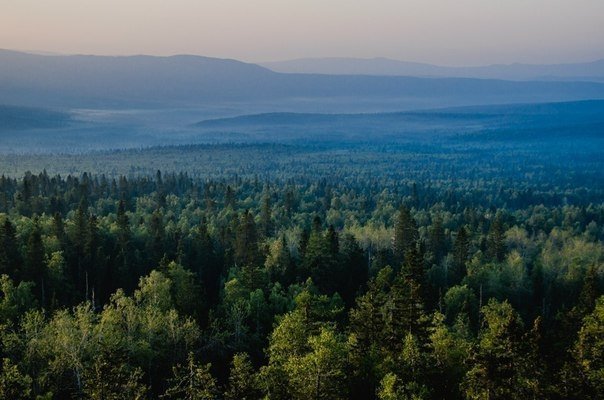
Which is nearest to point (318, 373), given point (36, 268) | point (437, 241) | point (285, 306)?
point (285, 306)

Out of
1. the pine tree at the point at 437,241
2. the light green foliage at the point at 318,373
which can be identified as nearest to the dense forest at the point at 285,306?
the light green foliage at the point at 318,373

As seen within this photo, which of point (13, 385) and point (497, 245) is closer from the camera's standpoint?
point (13, 385)

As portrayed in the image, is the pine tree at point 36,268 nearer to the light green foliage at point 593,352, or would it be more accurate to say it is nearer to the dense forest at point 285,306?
the dense forest at point 285,306

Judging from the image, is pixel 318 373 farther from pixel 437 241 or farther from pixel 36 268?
pixel 437 241

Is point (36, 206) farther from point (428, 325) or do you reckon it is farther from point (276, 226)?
point (428, 325)

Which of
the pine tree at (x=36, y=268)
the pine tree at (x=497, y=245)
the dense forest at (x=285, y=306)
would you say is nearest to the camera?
the dense forest at (x=285, y=306)

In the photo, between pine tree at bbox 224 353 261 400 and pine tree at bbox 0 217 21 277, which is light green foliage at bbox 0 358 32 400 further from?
pine tree at bbox 0 217 21 277

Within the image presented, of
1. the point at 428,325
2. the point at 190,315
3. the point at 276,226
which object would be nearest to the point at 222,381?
the point at 190,315

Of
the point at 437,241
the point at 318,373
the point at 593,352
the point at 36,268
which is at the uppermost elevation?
the point at 593,352

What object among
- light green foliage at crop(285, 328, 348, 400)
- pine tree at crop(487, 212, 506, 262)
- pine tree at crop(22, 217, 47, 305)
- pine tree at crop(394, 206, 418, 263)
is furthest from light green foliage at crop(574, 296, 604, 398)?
pine tree at crop(22, 217, 47, 305)
